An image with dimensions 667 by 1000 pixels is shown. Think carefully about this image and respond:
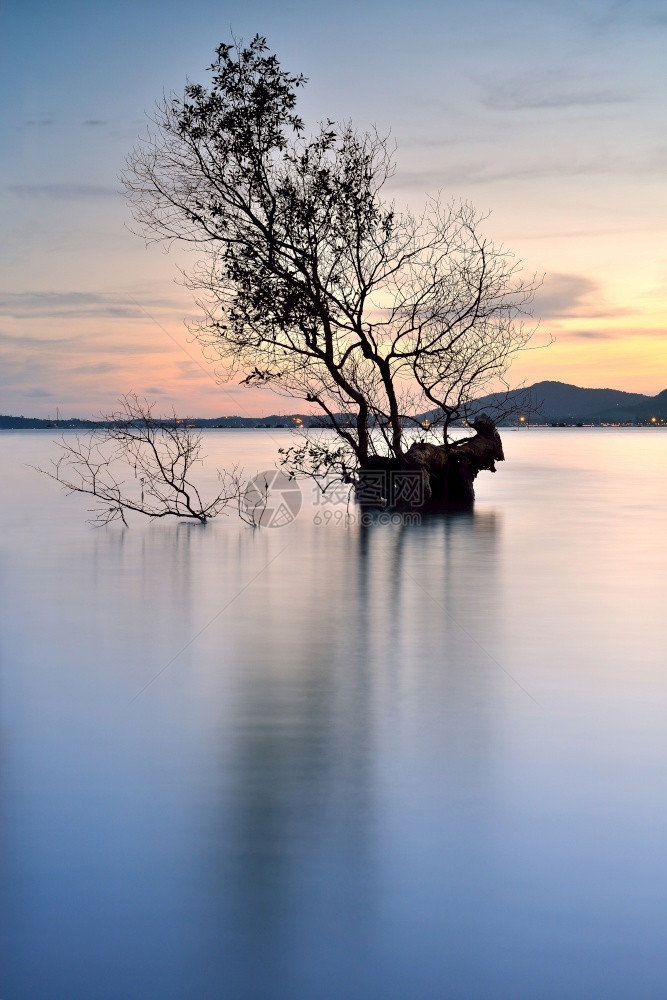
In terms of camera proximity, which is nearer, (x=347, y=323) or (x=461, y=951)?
(x=461, y=951)

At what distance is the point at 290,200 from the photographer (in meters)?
21.2

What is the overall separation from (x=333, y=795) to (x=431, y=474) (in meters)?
20.1

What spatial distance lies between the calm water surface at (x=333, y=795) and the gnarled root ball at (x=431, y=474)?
11861 mm

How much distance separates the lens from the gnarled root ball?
2456 centimetres

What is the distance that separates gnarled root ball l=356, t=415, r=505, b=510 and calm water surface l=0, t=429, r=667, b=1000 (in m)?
11.9

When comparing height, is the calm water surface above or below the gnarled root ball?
below

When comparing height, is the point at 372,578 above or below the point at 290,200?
below

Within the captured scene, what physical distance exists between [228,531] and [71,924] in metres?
16.1

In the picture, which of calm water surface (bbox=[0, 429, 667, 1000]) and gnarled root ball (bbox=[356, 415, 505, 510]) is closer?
calm water surface (bbox=[0, 429, 667, 1000])

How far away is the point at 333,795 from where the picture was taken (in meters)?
5.52

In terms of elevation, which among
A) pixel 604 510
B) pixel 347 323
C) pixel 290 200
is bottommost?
pixel 604 510

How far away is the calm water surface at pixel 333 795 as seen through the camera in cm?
388

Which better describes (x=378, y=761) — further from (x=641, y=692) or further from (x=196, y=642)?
(x=196, y=642)

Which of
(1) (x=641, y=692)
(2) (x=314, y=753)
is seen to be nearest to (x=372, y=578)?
(1) (x=641, y=692)
